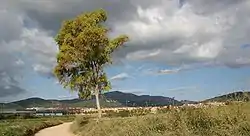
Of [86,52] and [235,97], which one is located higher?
[86,52]

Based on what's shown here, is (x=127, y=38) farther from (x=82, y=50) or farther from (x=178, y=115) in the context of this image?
(x=178, y=115)

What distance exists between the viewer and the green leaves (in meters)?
38.1

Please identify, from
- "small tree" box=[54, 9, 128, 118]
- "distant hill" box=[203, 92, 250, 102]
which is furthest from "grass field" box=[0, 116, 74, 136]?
"distant hill" box=[203, 92, 250, 102]

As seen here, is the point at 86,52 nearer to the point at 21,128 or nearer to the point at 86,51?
the point at 86,51

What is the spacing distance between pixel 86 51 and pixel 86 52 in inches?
3.6

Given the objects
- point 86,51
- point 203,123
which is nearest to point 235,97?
point 203,123

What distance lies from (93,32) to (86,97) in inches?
243

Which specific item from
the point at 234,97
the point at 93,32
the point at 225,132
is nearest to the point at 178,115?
the point at 234,97

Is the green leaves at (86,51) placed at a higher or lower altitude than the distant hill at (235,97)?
higher

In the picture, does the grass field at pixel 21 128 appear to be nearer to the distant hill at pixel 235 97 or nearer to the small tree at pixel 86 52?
the small tree at pixel 86 52

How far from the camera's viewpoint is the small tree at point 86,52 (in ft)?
125

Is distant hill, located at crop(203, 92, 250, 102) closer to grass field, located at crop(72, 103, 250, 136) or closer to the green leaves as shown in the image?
grass field, located at crop(72, 103, 250, 136)

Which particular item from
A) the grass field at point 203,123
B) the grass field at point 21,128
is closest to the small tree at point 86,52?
the grass field at point 21,128

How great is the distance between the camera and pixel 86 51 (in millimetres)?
38062
